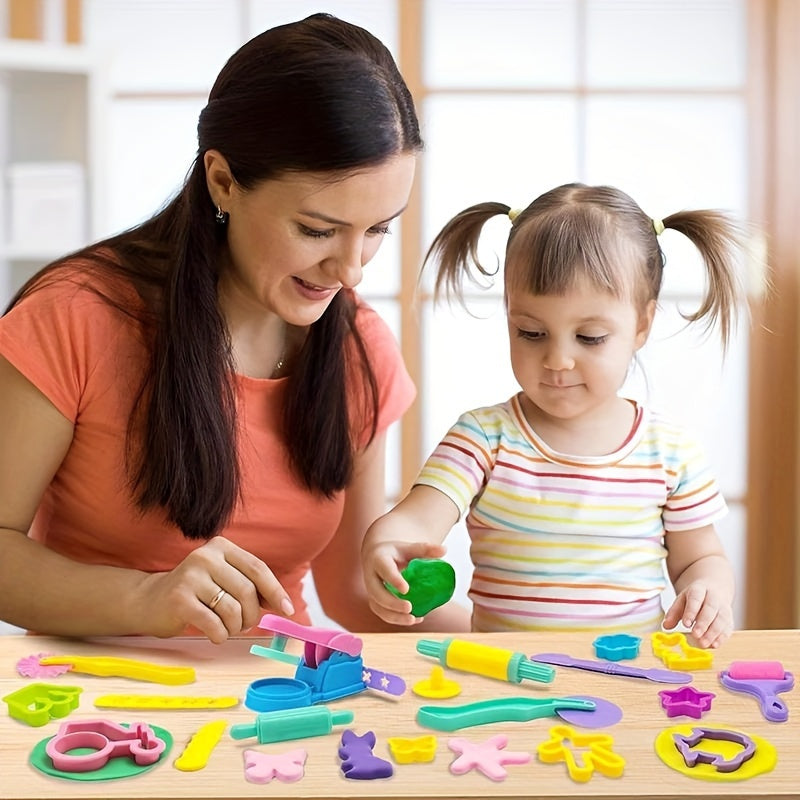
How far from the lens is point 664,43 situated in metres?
2.88

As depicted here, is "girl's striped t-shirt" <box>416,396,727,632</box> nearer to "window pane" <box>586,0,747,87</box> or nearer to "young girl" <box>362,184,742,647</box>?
"young girl" <box>362,184,742,647</box>

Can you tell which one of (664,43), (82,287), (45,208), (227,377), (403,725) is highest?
(664,43)

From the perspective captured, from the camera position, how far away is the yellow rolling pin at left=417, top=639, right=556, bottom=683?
94 cm

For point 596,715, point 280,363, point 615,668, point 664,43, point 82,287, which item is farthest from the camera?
point 664,43

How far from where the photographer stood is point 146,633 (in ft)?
3.45

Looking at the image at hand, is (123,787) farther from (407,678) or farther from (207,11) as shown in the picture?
(207,11)

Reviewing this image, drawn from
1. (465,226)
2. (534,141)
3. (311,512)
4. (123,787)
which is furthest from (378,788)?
(534,141)

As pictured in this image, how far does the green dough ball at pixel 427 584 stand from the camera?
39.4 inches

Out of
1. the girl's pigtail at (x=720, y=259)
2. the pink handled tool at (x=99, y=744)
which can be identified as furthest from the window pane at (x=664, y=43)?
the pink handled tool at (x=99, y=744)

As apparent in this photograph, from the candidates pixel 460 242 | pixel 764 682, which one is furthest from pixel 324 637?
pixel 460 242

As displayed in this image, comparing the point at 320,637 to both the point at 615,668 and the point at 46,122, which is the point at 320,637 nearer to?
the point at 615,668

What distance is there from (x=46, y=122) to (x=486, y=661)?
7.17 ft

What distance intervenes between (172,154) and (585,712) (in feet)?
7.75

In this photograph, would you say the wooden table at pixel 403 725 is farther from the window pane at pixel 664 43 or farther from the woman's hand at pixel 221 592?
the window pane at pixel 664 43
